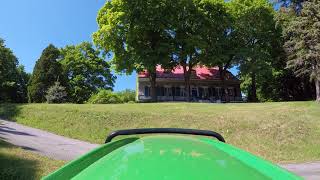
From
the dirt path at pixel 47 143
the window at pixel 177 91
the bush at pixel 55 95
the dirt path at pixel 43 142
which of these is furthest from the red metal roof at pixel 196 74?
the dirt path at pixel 47 143

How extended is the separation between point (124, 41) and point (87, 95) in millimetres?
18846

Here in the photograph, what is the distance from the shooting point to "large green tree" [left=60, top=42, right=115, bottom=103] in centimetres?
6906

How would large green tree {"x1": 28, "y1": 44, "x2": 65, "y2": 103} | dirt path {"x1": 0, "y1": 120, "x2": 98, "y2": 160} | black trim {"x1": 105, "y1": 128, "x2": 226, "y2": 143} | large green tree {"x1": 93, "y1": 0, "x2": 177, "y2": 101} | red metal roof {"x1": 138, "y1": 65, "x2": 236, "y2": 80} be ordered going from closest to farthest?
black trim {"x1": 105, "y1": 128, "x2": 226, "y2": 143}
dirt path {"x1": 0, "y1": 120, "x2": 98, "y2": 160}
large green tree {"x1": 93, "y1": 0, "x2": 177, "y2": 101}
large green tree {"x1": 28, "y1": 44, "x2": 65, "y2": 103}
red metal roof {"x1": 138, "y1": 65, "x2": 236, "y2": 80}

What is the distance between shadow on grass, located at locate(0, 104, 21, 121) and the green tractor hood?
103ft

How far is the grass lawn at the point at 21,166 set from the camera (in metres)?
11.9

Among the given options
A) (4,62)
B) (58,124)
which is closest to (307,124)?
(58,124)

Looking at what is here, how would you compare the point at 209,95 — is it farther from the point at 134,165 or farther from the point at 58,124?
the point at 134,165

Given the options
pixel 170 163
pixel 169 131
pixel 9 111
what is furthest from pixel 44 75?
pixel 170 163

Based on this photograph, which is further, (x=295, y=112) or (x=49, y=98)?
(x=49, y=98)

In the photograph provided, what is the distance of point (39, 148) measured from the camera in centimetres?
2153

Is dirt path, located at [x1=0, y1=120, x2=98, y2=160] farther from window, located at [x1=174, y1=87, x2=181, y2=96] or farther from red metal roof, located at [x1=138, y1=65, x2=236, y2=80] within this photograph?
window, located at [x1=174, y1=87, x2=181, y2=96]

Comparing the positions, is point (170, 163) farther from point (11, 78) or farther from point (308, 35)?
point (11, 78)

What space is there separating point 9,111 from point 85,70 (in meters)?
37.3

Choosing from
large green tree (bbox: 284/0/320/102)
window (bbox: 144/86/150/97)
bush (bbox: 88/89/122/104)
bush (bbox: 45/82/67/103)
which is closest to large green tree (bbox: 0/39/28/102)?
bush (bbox: 45/82/67/103)
